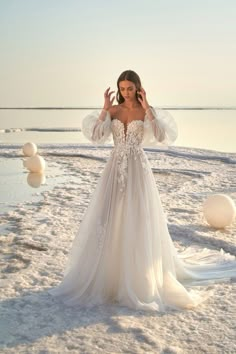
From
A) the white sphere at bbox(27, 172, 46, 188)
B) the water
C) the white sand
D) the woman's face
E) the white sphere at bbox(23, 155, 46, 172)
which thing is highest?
the water

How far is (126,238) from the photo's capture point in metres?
5.32

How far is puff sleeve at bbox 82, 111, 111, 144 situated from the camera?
5.45m

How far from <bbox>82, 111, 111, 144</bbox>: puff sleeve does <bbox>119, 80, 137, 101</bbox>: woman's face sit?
29 cm

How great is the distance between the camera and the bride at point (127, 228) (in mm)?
5262

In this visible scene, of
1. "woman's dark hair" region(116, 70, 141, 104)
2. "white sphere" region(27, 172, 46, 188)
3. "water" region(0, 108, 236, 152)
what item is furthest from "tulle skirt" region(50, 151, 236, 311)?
"water" region(0, 108, 236, 152)

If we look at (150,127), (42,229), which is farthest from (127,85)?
(42,229)

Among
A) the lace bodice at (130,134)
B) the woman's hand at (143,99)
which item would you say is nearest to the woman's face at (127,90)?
the woman's hand at (143,99)

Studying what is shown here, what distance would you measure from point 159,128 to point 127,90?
57 cm

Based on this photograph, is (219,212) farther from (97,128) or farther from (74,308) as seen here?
(74,308)

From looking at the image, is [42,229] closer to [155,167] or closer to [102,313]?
[102,313]

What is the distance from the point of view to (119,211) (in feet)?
17.7

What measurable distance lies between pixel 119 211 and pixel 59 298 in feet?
4.04

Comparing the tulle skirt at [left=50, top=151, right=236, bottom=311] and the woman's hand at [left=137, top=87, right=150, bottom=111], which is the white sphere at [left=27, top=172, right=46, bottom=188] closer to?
the tulle skirt at [left=50, top=151, right=236, bottom=311]

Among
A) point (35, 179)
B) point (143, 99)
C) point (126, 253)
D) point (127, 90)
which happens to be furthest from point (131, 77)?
point (35, 179)
